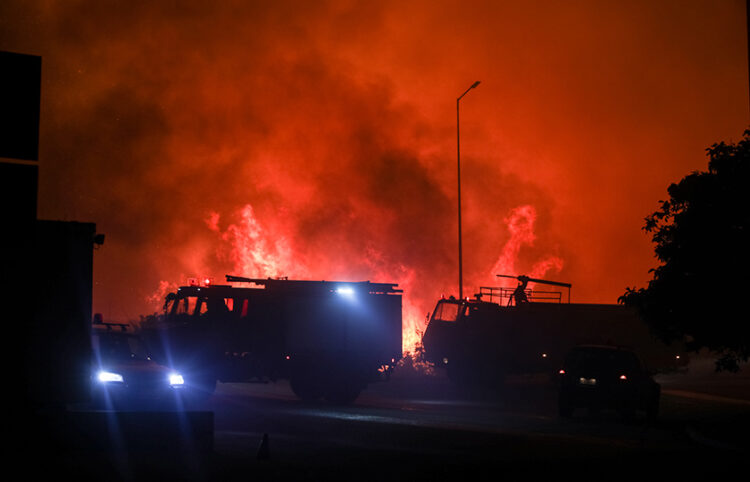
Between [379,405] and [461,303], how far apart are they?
11813 mm

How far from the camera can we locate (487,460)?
15.0 metres

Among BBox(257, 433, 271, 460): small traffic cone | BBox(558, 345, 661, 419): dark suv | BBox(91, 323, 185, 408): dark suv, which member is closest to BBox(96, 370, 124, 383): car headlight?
BBox(91, 323, 185, 408): dark suv

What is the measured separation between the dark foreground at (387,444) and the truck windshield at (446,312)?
34.2ft

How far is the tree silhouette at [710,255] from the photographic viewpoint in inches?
897

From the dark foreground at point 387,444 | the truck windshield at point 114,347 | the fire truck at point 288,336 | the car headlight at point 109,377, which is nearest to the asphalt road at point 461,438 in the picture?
the dark foreground at point 387,444

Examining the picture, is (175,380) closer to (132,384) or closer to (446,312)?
(132,384)

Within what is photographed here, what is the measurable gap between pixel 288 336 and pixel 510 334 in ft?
41.9

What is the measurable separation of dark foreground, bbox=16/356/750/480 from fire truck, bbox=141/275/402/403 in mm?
794

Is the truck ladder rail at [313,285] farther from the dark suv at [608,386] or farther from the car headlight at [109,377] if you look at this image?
the car headlight at [109,377]

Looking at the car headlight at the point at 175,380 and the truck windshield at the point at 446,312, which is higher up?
the truck windshield at the point at 446,312

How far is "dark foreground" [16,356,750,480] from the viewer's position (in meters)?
13.2

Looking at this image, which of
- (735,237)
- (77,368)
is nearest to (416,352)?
(735,237)

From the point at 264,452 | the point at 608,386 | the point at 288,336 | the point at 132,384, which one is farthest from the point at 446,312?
the point at 264,452

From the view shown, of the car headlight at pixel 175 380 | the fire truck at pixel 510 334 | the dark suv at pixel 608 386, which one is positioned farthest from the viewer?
the fire truck at pixel 510 334
